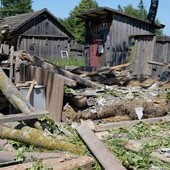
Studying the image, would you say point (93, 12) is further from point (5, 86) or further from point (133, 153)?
point (133, 153)

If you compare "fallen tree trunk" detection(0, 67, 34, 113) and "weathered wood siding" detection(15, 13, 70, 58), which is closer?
"fallen tree trunk" detection(0, 67, 34, 113)

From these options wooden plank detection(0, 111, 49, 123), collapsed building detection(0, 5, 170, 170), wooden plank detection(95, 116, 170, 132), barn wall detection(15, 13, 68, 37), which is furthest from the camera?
barn wall detection(15, 13, 68, 37)

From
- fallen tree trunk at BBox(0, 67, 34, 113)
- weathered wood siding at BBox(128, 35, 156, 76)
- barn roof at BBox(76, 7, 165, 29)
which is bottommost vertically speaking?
fallen tree trunk at BBox(0, 67, 34, 113)

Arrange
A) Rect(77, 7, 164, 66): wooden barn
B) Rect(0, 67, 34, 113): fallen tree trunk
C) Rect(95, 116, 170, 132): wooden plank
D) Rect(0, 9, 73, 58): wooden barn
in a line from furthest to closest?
Rect(0, 9, 73, 58): wooden barn → Rect(77, 7, 164, 66): wooden barn → Rect(95, 116, 170, 132): wooden plank → Rect(0, 67, 34, 113): fallen tree trunk

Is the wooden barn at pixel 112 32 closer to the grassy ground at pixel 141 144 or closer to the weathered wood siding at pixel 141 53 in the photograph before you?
the weathered wood siding at pixel 141 53

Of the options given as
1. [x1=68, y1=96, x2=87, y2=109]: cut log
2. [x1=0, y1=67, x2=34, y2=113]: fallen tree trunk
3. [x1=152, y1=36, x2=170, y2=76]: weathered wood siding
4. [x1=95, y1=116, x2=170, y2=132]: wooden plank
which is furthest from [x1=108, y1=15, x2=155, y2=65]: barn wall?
[x1=0, y1=67, x2=34, y2=113]: fallen tree trunk

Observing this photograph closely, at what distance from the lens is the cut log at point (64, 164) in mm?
4845

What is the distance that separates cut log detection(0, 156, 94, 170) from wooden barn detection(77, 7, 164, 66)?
15303 millimetres

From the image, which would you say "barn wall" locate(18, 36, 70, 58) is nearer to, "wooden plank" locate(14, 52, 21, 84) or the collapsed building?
the collapsed building

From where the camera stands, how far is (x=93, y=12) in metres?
22.4

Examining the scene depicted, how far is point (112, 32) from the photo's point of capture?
2184cm

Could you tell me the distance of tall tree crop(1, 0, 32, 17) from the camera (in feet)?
200

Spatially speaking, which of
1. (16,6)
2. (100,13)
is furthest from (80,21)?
(100,13)

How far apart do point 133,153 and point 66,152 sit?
1207 mm
